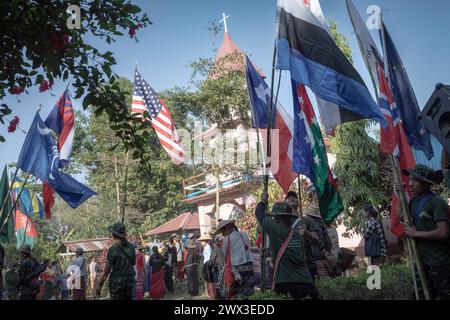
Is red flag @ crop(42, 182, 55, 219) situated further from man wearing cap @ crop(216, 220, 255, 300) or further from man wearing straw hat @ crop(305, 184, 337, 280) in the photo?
man wearing straw hat @ crop(305, 184, 337, 280)

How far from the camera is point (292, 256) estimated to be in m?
5.27

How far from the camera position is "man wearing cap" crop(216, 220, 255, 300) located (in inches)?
276

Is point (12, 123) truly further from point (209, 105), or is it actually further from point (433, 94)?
point (209, 105)

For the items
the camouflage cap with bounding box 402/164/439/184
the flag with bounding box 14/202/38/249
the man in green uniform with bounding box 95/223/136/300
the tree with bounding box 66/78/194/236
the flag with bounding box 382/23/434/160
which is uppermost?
the tree with bounding box 66/78/194/236

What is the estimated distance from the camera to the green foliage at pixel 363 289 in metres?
7.07

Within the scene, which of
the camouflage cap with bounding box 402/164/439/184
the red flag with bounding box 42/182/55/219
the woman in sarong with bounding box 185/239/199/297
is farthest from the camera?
the woman in sarong with bounding box 185/239/199/297

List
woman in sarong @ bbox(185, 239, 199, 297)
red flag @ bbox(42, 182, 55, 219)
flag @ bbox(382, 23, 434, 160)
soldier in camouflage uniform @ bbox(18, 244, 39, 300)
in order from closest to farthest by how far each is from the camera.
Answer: flag @ bbox(382, 23, 434, 160) < soldier in camouflage uniform @ bbox(18, 244, 39, 300) < red flag @ bbox(42, 182, 55, 219) < woman in sarong @ bbox(185, 239, 199, 297)

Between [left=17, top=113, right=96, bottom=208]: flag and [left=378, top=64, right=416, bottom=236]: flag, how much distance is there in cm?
637

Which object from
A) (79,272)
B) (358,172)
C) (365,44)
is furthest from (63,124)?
(358,172)

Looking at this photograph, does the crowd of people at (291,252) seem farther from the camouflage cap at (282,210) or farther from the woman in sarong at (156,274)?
the woman in sarong at (156,274)

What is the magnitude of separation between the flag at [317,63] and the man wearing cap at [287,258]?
1539 mm

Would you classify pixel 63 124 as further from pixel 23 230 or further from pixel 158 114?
pixel 23 230

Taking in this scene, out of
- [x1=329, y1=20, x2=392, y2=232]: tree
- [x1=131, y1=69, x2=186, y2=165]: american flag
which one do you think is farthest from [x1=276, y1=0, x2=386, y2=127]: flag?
[x1=329, y1=20, x2=392, y2=232]: tree

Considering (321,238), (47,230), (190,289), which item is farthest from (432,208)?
(47,230)
